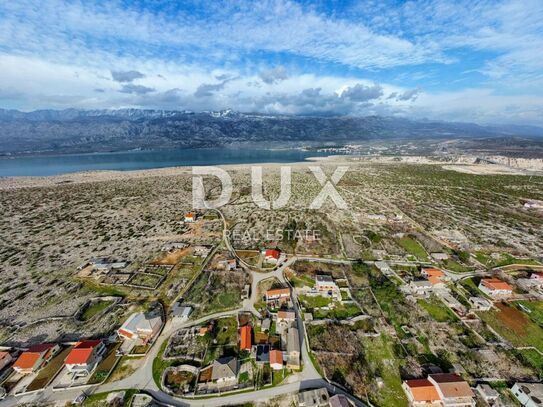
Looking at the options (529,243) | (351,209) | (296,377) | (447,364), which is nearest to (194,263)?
(296,377)

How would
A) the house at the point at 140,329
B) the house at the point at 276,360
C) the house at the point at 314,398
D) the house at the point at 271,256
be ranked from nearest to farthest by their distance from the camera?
the house at the point at 314,398, the house at the point at 276,360, the house at the point at 140,329, the house at the point at 271,256

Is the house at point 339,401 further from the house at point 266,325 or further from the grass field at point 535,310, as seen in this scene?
the grass field at point 535,310

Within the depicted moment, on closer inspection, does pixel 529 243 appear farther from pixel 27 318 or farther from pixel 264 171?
pixel 264 171

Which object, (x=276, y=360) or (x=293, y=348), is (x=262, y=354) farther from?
(x=293, y=348)

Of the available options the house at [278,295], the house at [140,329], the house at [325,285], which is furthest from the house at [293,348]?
the house at [140,329]

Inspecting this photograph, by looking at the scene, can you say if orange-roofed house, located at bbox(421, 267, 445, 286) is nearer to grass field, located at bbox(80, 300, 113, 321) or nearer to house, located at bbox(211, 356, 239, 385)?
house, located at bbox(211, 356, 239, 385)

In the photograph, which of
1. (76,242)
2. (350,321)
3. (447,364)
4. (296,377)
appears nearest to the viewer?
(296,377)

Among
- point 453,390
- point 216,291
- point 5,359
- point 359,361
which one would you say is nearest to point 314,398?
point 359,361
